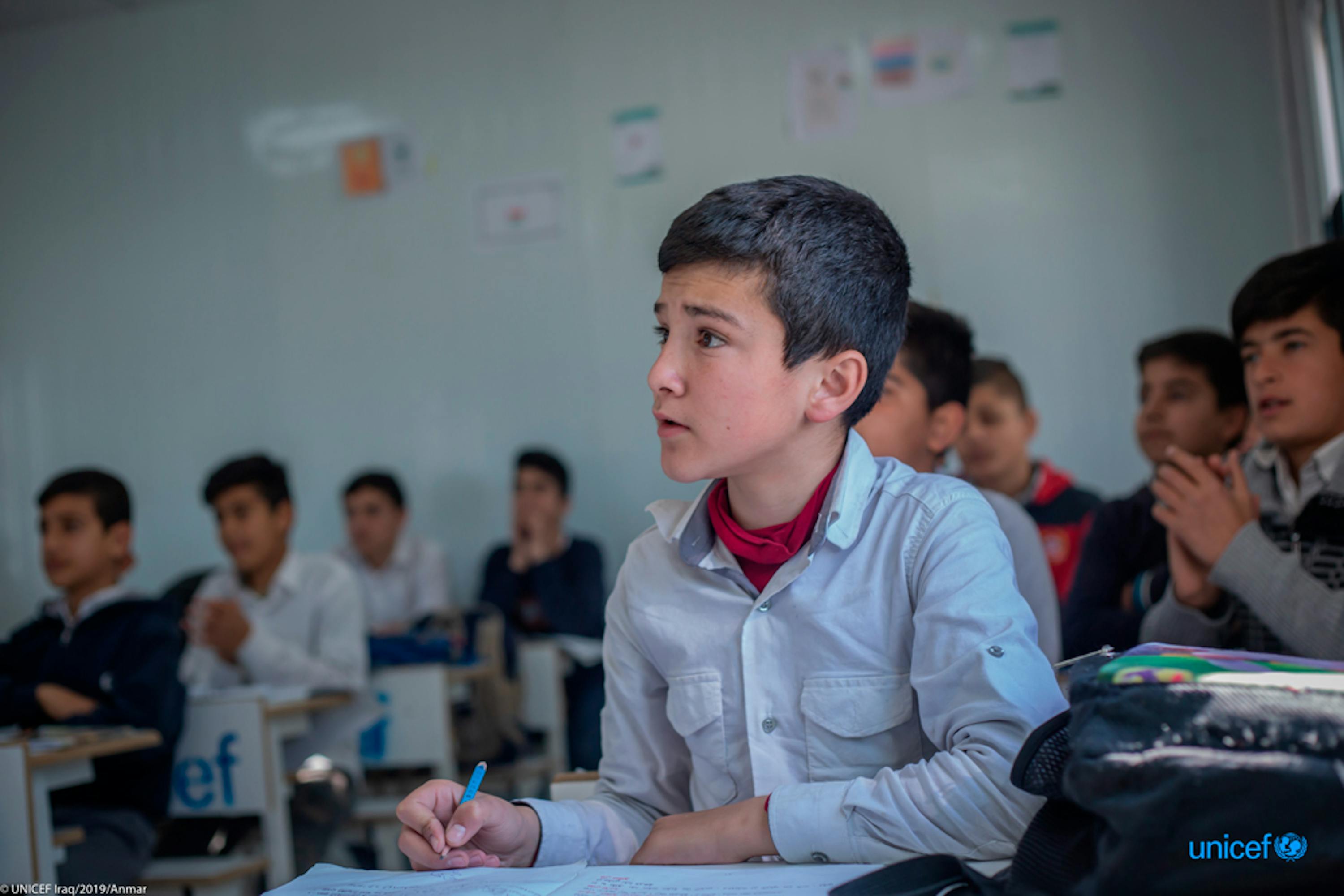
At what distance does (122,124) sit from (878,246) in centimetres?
552

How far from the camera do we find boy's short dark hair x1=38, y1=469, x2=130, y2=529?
2.77 metres

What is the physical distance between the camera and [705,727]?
1.00 meters

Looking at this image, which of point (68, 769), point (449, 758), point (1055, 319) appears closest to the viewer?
point (68, 769)

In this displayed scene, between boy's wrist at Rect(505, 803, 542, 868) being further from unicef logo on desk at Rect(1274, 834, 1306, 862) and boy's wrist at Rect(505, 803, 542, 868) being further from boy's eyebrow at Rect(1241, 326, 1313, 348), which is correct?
boy's eyebrow at Rect(1241, 326, 1313, 348)

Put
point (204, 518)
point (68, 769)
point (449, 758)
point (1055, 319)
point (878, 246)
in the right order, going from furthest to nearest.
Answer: point (204, 518) → point (1055, 319) → point (449, 758) → point (68, 769) → point (878, 246)

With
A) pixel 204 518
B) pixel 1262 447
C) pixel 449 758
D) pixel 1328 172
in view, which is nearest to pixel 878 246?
pixel 1262 447

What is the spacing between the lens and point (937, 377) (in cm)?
176

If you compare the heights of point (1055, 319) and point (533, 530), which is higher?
point (1055, 319)

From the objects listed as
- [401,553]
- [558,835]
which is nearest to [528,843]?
[558,835]

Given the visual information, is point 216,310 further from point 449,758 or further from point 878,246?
point 878,246

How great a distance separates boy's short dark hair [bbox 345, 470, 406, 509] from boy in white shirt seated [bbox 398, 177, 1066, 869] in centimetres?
389

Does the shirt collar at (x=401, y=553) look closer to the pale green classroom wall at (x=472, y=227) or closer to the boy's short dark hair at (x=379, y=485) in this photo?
the boy's short dark hair at (x=379, y=485)

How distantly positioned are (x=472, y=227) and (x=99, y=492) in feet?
8.67

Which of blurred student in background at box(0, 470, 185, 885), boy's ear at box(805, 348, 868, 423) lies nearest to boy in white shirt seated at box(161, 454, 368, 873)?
blurred student in background at box(0, 470, 185, 885)
